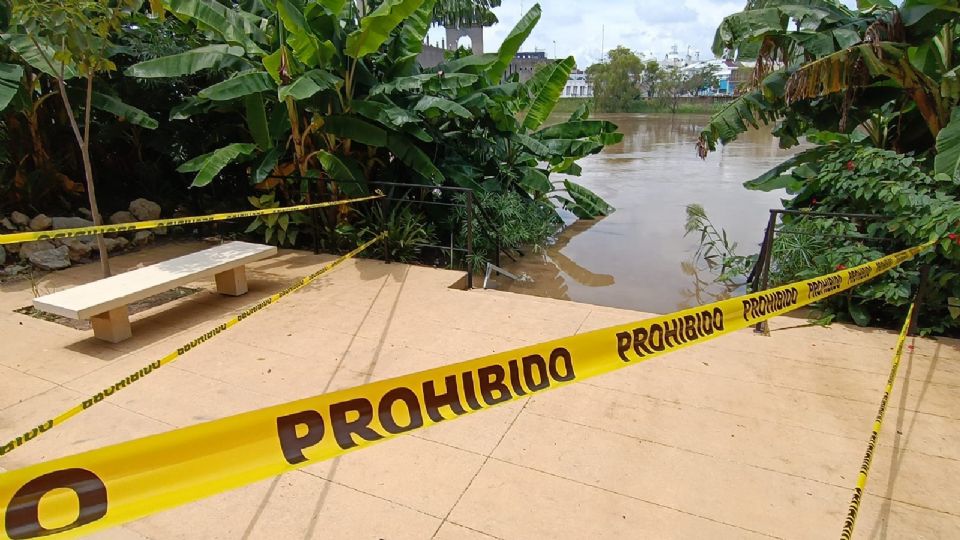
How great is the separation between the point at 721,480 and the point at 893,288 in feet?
9.49

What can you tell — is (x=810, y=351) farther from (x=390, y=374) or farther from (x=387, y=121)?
(x=387, y=121)

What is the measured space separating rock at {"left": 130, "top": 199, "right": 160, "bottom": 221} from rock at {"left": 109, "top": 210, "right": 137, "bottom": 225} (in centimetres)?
6

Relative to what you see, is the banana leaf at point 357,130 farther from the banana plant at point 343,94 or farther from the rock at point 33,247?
the rock at point 33,247

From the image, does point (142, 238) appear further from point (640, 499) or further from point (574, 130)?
point (640, 499)

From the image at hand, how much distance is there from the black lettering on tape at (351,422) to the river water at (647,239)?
204 inches

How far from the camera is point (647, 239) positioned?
9.52 meters

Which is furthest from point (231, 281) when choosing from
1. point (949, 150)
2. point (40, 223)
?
point (949, 150)

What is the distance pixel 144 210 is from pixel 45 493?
738cm

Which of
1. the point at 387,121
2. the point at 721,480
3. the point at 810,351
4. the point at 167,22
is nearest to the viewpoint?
the point at 721,480

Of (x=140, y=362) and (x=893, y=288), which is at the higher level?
(x=893, y=288)

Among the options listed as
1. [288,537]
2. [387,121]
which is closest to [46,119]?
[387,121]

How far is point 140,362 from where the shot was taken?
4066 millimetres

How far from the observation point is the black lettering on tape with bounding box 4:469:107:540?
4.20 feet

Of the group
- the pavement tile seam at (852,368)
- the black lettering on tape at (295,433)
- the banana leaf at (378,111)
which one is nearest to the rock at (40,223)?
the banana leaf at (378,111)
